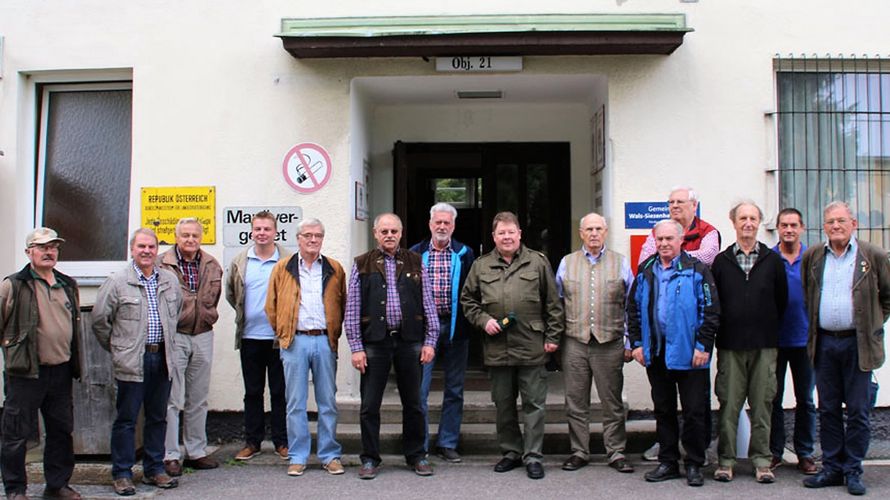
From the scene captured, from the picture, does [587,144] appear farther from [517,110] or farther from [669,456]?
[669,456]

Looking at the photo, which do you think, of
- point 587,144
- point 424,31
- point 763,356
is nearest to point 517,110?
point 587,144

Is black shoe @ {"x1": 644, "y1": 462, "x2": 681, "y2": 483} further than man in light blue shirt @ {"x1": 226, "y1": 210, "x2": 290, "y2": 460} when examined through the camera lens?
No

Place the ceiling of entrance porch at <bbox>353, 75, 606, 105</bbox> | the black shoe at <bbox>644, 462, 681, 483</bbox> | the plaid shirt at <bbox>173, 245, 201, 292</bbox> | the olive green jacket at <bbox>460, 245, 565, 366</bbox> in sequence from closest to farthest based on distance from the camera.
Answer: the black shoe at <bbox>644, 462, 681, 483</bbox>
the olive green jacket at <bbox>460, 245, 565, 366</bbox>
the plaid shirt at <bbox>173, 245, 201, 292</bbox>
the ceiling of entrance porch at <bbox>353, 75, 606, 105</bbox>

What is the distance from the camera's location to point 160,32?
6660mm

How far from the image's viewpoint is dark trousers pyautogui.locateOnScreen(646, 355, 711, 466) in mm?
5137

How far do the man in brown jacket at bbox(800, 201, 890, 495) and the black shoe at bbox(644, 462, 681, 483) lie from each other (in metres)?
0.85

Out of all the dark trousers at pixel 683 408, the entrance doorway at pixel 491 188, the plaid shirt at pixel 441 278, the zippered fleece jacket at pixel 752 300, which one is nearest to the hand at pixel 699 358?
the dark trousers at pixel 683 408

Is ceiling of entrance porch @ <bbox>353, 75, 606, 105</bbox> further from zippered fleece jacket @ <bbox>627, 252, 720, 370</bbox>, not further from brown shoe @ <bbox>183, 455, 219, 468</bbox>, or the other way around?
brown shoe @ <bbox>183, 455, 219, 468</bbox>

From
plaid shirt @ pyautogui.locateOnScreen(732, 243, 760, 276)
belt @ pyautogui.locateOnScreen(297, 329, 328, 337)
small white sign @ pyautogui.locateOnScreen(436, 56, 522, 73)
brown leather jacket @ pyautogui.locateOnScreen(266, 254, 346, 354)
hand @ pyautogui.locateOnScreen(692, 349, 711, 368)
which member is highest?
small white sign @ pyautogui.locateOnScreen(436, 56, 522, 73)

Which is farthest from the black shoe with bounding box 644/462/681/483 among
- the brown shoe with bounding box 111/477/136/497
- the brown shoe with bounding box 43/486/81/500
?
the brown shoe with bounding box 43/486/81/500

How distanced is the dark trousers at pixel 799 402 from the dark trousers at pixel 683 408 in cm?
60

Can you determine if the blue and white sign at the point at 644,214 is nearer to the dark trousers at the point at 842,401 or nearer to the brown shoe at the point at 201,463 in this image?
the dark trousers at the point at 842,401

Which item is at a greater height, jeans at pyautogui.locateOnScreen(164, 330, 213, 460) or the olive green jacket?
the olive green jacket

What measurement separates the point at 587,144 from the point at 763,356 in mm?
3409
